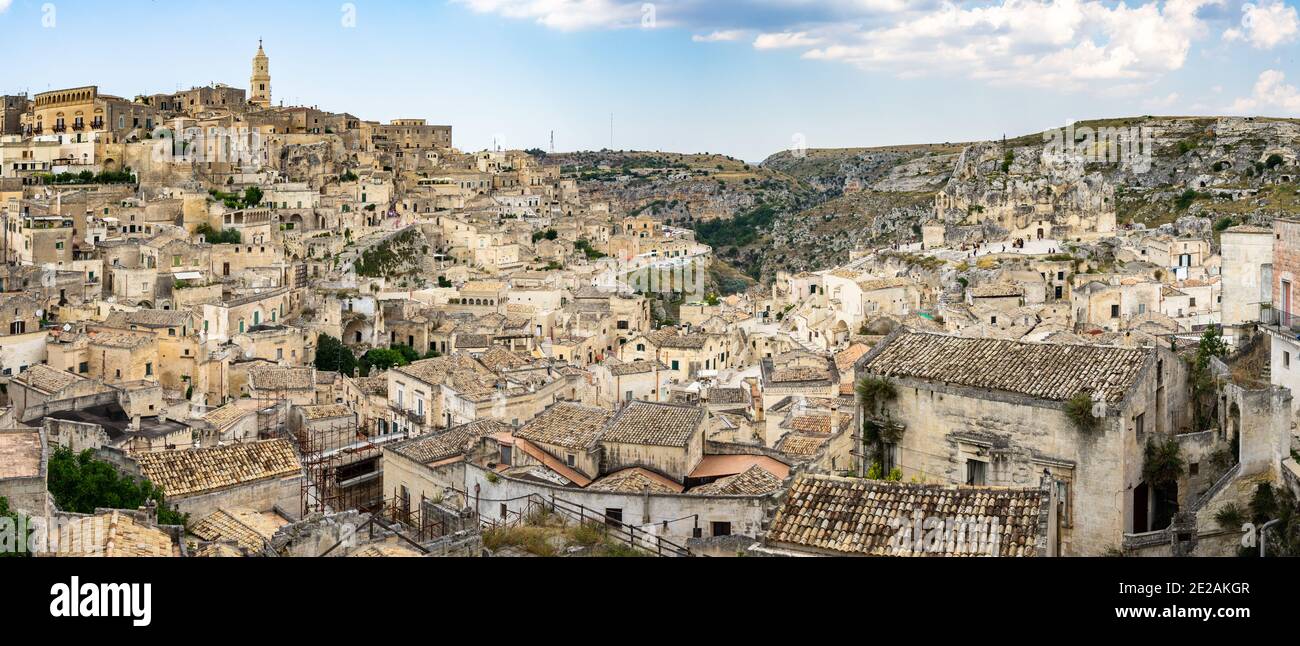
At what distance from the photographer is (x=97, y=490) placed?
17.6 meters

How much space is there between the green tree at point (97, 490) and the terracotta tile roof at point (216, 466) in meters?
0.79

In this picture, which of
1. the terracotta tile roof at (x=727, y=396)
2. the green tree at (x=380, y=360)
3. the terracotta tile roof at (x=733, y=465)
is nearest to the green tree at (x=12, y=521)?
the terracotta tile roof at (x=733, y=465)

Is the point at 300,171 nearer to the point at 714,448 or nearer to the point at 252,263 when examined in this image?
the point at 252,263

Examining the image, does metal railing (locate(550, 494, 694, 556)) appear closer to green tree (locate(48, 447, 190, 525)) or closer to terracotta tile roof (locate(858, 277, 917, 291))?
green tree (locate(48, 447, 190, 525))

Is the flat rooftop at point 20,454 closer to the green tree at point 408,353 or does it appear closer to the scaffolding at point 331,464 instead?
the scaffolding at point 331,464

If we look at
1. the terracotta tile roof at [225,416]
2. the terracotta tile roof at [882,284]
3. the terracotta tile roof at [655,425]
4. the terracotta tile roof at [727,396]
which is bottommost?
the terracotta tile roof at [225,416]

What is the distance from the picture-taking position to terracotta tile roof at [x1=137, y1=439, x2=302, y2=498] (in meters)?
19.4

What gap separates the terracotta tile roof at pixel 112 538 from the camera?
13.0m

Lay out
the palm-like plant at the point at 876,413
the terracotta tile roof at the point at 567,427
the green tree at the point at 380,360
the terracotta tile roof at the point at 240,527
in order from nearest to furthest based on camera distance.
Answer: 1. the palm-like plant at the point at 876,413
2. the terracotta tile roof at the point at 240,527
3. the terracotta tile roof at the point at 567,427
4. the green tree at the point at 380,360

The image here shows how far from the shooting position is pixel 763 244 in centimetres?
11581

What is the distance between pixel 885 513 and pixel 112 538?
8.97 m

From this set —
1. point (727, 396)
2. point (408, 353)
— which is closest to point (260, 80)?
point (408, 353)
